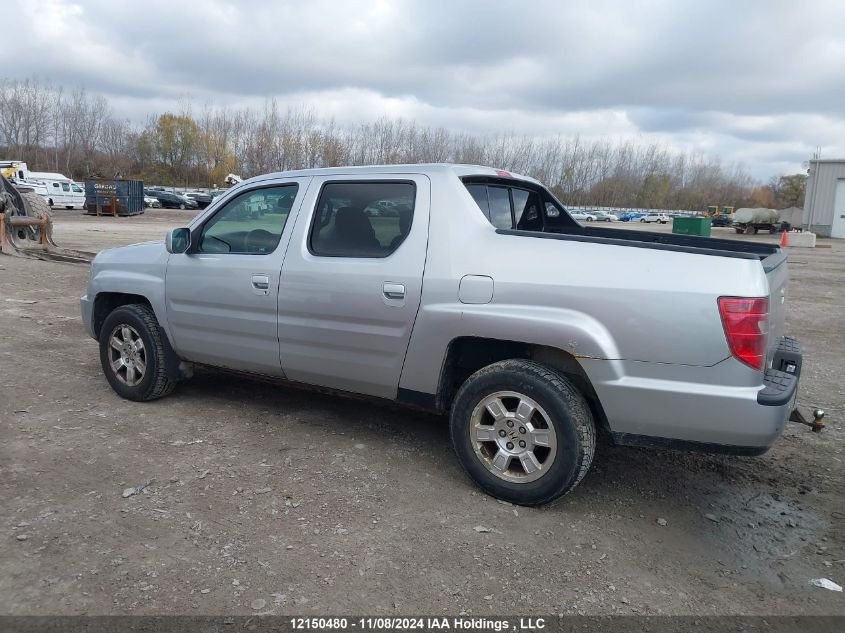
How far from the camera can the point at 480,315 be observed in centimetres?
Answer: 373

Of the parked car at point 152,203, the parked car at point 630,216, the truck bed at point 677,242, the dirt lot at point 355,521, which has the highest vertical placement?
the parked car at point 630,216

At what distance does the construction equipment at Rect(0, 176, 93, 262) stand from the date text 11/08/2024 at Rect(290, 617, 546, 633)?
46.2 feet

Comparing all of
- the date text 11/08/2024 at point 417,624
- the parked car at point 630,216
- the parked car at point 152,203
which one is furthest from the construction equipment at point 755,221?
the date text 11/08/2024 at point 417,624

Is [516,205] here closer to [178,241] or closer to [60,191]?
[178,241]

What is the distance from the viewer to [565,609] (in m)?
2.89

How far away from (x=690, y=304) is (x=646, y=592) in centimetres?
135

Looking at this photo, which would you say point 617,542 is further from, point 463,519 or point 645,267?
point 645,267

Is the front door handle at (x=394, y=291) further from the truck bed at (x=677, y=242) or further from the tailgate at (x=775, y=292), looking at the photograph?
the tailgate at (x=775, y=292)

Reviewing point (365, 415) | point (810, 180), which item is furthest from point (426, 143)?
point (365, 415)

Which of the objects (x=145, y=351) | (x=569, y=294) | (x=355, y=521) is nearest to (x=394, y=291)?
(x=569, y=294)

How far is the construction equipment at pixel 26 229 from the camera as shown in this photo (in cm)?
1496

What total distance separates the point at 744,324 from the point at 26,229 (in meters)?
17.5

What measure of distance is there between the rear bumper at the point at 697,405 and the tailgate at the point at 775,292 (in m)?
0.22

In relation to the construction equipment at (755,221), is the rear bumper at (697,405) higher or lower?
lower
